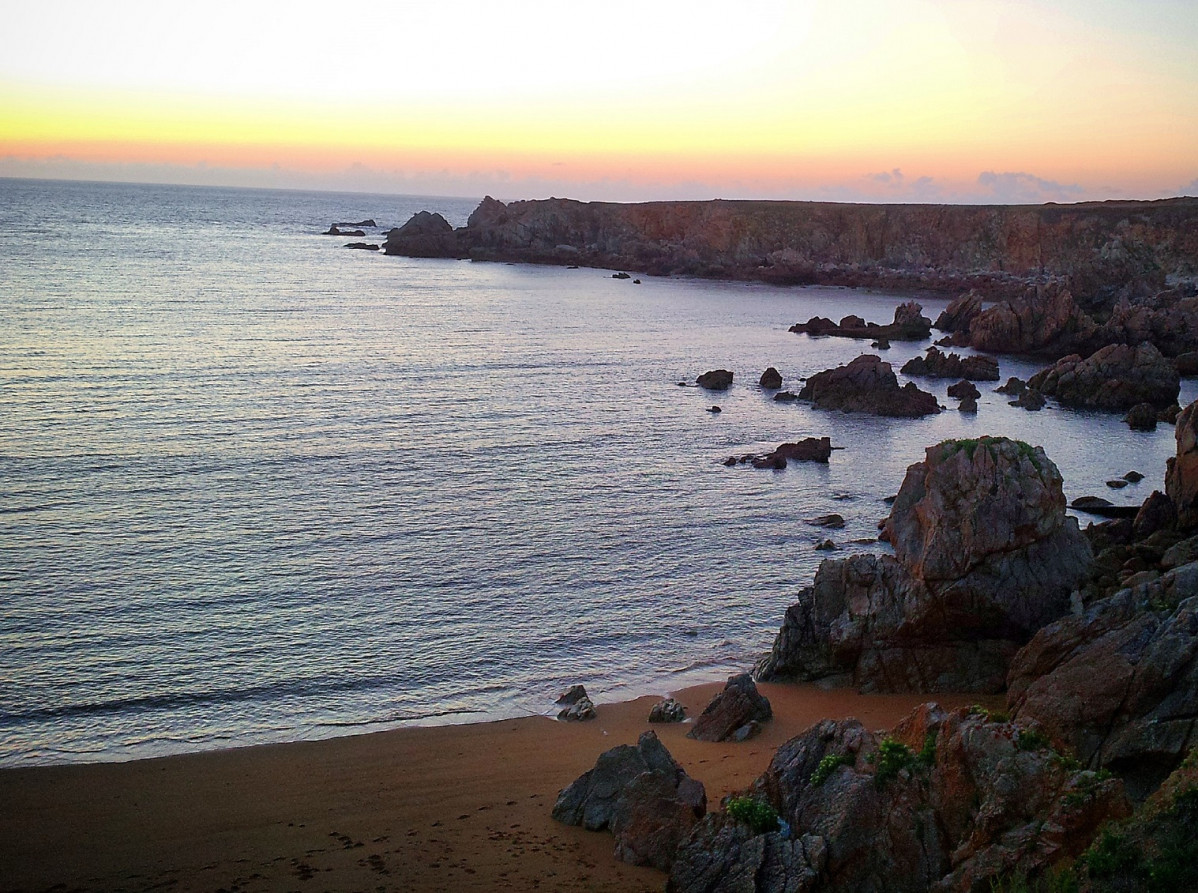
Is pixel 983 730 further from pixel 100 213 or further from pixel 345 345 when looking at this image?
pixel 100 213

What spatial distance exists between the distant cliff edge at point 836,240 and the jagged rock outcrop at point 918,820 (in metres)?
111

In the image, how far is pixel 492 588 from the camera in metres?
29.6

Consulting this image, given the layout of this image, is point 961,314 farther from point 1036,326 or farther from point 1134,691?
point 1134,691

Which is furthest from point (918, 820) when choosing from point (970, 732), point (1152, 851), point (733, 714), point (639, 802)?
point (733, 714)

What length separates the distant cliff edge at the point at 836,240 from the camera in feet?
399

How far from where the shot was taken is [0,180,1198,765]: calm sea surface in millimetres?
23500

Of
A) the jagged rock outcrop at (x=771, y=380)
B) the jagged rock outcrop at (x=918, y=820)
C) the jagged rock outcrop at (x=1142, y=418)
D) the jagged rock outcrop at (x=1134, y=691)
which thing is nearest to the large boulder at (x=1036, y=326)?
the jagged rock outcrop at (x=1142, y=418)

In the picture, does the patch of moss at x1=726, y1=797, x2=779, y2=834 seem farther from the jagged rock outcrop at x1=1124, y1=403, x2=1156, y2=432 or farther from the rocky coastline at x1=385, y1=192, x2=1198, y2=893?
the jagged rock outcrop at x1=1124, y1=403, x2=1156, y2=432

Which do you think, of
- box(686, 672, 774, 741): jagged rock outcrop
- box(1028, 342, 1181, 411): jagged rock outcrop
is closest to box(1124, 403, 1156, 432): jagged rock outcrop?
box(1028, 342, 1181, 411): jagged rock outcrop

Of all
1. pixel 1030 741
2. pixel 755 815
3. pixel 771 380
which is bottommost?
pixel 755 815

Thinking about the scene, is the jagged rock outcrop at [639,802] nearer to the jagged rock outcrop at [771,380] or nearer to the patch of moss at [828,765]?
the patch of moss at [828,765]

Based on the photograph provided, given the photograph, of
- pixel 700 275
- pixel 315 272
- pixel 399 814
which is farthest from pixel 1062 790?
pixel 700 275

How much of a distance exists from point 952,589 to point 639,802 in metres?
11.1

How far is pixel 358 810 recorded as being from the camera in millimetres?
17625
